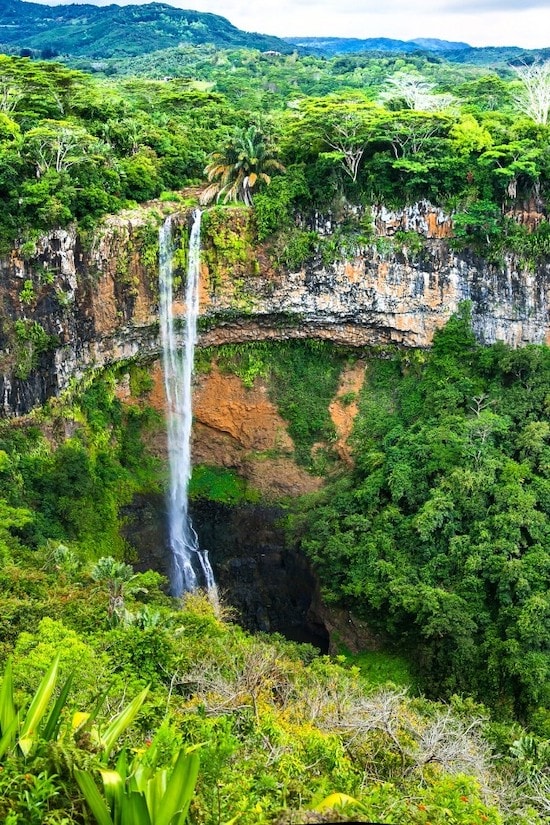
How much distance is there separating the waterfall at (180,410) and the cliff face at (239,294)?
0.31 meters

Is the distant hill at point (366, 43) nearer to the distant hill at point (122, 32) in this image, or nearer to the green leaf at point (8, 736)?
the distant hill at point (122, 32)

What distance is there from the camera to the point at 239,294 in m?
26.3

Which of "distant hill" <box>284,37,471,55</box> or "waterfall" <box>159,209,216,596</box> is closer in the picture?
"waterfall" <box>159,209,216,596</box>

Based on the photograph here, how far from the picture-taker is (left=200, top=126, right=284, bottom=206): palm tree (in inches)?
991

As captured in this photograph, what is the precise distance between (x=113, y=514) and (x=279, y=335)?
26.4 ft

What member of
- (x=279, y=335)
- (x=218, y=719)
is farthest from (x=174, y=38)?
(x=218, y=719)

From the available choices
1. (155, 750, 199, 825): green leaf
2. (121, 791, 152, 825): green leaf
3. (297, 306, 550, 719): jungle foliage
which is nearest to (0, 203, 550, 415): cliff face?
(297, 306, 550, 719): jungle foliage

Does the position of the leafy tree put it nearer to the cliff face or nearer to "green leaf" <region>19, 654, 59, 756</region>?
the cliff face

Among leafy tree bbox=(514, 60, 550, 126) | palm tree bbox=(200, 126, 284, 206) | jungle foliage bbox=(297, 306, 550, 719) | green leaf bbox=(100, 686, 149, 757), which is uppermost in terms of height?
leafy tree bbox=(514, 60, 550, 126)

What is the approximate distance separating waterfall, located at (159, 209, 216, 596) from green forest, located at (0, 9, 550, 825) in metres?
0.68

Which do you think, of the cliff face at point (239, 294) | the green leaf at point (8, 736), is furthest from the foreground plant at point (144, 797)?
the cliff face at point (239, 294)

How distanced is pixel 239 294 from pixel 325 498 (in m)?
7.00

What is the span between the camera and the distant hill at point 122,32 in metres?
84.7

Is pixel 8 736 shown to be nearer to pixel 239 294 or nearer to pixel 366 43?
pixel 239 294
